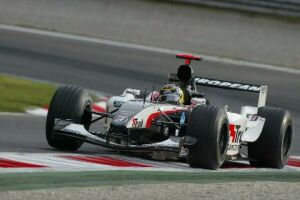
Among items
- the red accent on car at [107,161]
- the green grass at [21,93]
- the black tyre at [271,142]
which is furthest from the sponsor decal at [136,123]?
the green grass at [21,93]

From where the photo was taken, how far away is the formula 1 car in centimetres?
1130

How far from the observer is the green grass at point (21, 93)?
17.6m

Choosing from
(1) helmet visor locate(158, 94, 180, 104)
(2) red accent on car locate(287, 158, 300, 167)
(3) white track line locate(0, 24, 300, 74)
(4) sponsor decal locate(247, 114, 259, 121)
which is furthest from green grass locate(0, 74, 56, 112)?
(3) white track line locate(0, 24, 300, 74)

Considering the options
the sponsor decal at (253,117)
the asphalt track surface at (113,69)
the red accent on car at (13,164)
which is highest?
the asphalt track surface at (113,69)

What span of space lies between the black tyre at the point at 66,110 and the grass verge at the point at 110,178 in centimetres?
212

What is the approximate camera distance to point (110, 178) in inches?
372

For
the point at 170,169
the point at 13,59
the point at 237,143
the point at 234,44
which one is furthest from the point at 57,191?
the point at 234,44

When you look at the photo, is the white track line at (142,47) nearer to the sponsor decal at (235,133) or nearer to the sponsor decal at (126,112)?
the sponsor decal at (235,133)

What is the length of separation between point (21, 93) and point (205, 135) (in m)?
8.57

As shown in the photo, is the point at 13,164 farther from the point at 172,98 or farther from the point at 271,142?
the point at 271,142

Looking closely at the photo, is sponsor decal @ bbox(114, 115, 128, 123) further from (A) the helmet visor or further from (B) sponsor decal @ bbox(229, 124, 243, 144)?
(B) sponsor decal @ bbox(229, 124, 243, 144)

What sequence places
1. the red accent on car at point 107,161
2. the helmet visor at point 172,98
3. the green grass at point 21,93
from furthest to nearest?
the green grass at point 21,93
the helmet visor at point 172,98
the red accent on car at point 107,161

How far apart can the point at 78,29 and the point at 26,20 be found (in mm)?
1648

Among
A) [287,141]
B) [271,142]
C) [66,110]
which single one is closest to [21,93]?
[66,110]
